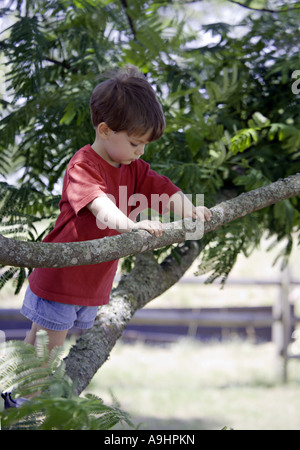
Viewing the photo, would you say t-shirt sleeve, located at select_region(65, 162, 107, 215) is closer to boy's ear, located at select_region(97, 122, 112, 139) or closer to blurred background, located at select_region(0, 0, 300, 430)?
boy's ear, located at select_region(97, 122, 112, 139)

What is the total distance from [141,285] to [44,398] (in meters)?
0.87

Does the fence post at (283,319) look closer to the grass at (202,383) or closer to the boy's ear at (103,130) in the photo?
the grass at (202,383)

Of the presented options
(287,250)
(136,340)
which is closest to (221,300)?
(136,340)

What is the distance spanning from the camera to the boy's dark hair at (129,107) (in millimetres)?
1291

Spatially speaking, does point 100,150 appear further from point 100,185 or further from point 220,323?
point 220,323

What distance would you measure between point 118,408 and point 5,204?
78cm

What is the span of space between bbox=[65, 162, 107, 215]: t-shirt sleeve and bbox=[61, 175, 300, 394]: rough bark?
250 millimetres

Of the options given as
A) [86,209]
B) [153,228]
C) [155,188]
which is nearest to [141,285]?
[155,188]

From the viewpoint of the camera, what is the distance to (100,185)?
1212 millimetres

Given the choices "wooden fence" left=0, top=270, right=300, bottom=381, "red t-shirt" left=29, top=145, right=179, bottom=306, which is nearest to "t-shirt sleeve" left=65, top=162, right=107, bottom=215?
"red t-shirt" left=29, top=145, right=179, bottom=306

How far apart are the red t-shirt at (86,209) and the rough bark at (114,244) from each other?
23cm

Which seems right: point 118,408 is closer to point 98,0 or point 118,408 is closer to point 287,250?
point 287,250

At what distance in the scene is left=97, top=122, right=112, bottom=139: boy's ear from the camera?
4.32 ft

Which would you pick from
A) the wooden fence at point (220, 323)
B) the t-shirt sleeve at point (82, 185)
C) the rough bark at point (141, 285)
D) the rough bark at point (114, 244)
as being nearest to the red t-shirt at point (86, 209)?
the t-shirt sleeve at point (82, 185)
